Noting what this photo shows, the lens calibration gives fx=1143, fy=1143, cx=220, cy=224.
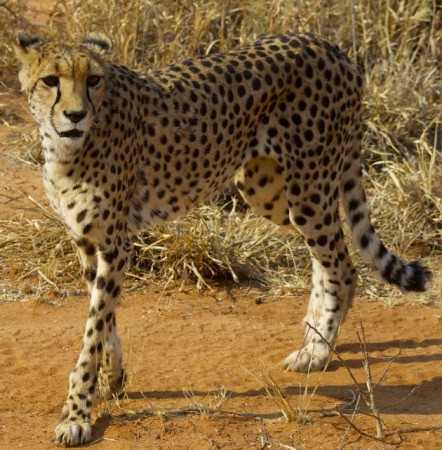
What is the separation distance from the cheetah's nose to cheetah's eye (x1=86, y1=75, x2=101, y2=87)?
0.70 ft

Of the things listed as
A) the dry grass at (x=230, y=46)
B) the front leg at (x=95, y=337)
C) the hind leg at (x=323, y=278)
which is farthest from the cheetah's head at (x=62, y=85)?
the dry grass at (x=230, y=46)

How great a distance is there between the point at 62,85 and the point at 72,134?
7.8 inches

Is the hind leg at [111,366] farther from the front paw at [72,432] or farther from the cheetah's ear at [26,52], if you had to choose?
the cheetah's ear at [26,52]

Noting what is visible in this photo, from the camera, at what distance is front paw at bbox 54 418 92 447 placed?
14.9 ft

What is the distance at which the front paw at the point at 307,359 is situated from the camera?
5.45 meters

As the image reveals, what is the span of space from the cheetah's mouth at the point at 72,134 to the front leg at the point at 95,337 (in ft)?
1.68

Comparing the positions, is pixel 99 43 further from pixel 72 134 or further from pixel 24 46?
pixel 72 134

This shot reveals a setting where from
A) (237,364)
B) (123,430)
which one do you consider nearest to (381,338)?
(237,364)

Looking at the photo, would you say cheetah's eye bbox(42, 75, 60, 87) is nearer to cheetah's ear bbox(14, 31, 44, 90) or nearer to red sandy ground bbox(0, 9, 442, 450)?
cheetah's ear bbox(14, 31, 44, 90)

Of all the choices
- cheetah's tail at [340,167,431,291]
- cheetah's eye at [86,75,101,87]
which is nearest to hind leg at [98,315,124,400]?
cheetah's eye at [86,75,101,87]

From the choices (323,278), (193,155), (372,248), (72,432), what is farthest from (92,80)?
(372,248)

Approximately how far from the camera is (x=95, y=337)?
15.5 feet

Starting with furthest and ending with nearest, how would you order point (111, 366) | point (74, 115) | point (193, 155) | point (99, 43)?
1. point (193, 155)
2. point (111, 366)
3. point (99, 43)
4. point (74, 115)

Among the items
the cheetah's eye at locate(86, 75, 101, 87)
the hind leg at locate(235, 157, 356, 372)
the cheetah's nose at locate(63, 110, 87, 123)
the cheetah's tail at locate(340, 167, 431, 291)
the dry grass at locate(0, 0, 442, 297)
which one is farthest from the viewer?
the dry grass at locate(0, 0, 442, 297)
